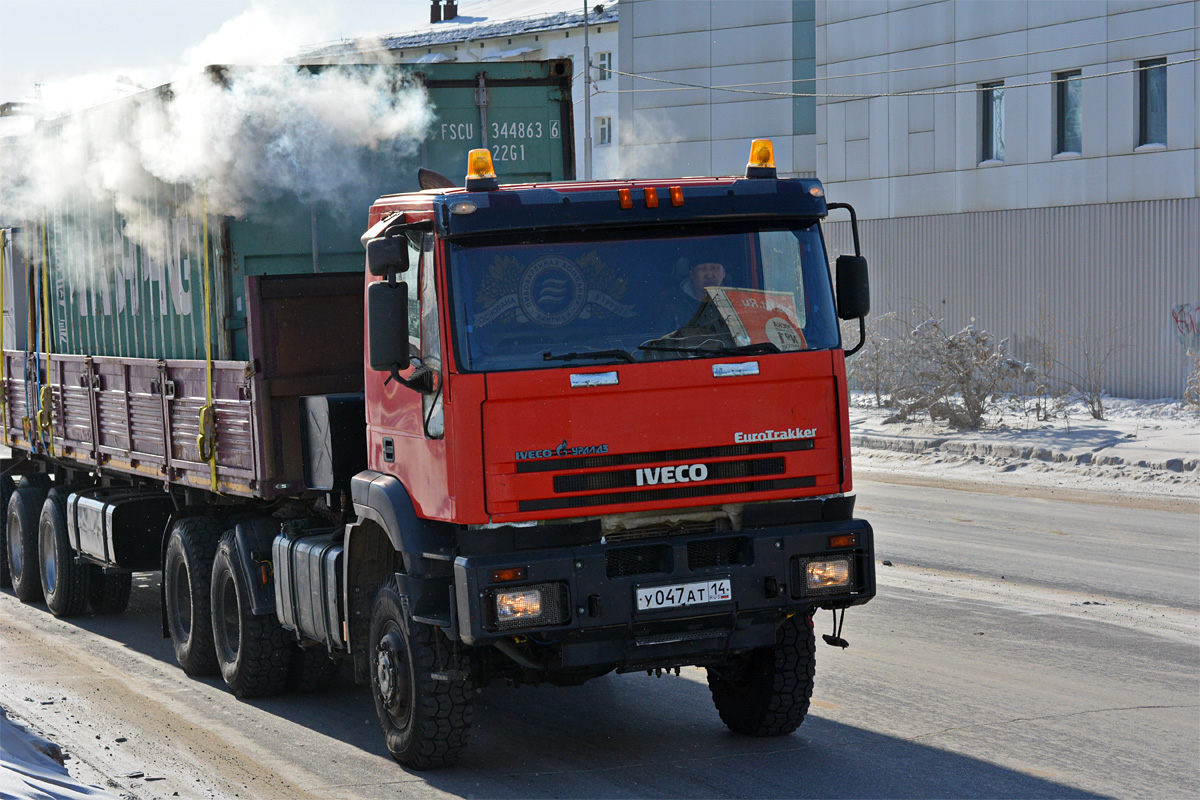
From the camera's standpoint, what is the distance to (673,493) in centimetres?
635

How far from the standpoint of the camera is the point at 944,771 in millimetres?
6504

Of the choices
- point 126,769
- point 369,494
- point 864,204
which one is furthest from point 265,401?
point 864,204

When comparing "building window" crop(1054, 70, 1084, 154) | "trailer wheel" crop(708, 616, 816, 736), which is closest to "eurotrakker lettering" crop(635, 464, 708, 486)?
"trailer wheel" crop(708, 616, 816, 736)

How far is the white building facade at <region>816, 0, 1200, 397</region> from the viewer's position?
27.1m

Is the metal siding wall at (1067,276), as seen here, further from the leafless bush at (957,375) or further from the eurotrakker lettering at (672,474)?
the eurotrakker lettering at (672,474)

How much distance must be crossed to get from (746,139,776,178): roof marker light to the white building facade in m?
22.1

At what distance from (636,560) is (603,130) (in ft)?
174

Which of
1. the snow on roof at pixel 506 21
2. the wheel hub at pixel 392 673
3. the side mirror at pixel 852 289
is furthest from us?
the snow on roof at pixel 506 21

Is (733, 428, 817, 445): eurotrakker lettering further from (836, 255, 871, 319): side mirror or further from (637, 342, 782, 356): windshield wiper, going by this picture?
(836, 255, 871, 319): side mirror

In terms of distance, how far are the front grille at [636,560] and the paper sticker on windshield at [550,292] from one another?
3.35 feet

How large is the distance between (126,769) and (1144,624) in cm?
643

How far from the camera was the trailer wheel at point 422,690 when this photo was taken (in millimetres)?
6633

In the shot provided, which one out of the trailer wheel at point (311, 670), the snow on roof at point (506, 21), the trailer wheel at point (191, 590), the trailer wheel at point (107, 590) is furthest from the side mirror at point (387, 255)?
the snow on roof at point (506, 21)

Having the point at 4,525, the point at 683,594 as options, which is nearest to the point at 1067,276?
the point at 4,525
